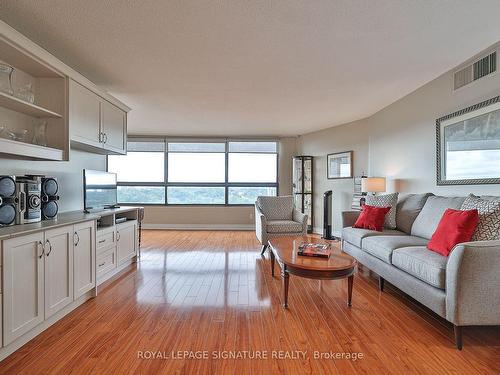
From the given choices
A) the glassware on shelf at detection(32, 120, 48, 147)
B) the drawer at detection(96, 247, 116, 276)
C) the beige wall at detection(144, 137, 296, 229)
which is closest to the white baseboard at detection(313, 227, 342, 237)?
the beige wall at detection(144, 137, 296, 229)

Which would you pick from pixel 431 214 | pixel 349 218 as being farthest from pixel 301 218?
pixel 431 214

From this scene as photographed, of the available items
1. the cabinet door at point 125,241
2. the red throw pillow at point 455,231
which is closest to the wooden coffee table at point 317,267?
the red throw pillow at point 455,231

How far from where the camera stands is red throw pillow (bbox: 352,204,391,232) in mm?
3356

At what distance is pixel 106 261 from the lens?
2.93m

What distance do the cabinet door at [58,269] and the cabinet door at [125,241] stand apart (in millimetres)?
958

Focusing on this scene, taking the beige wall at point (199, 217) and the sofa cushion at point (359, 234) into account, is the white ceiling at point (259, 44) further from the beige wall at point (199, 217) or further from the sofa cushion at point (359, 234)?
the beige wall at point (199, 217)

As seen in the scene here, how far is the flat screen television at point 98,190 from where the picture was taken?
9.82 ft

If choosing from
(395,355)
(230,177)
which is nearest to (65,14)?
(395,355)

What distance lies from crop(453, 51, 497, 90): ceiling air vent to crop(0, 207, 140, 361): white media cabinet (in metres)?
4.18

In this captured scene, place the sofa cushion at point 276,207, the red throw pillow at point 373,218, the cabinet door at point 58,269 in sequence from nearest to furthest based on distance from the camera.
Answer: the cabinet door at point 58,269 → the red throw pillow at point 373,218 → the sofa cushion at point 276,207

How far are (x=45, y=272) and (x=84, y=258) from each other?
498mm

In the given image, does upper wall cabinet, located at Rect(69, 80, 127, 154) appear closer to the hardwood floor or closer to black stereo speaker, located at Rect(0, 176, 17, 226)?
black stereo speaker, located at Rect(0, 176, 17, 226)

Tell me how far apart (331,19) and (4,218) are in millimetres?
2957

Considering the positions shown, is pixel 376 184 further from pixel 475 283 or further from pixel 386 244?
pixel 475 283
